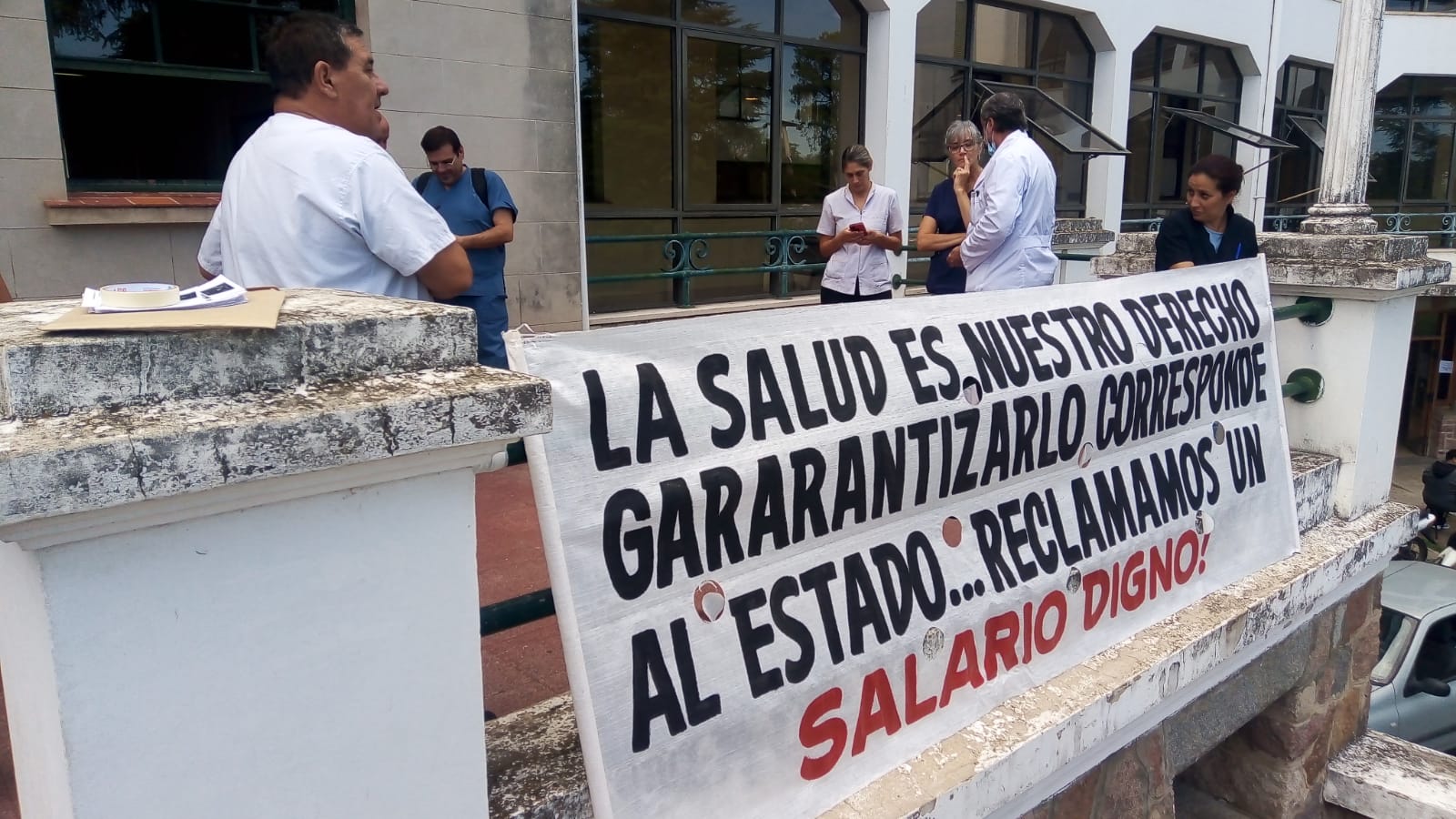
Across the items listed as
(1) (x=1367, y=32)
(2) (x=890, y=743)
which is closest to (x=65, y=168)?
(2) (x=890, y=743)

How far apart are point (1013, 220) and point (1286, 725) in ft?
7.32

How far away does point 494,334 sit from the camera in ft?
14.1

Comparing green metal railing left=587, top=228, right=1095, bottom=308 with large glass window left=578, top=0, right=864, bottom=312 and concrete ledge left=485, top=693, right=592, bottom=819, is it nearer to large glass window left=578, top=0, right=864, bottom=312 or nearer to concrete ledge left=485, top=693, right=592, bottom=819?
large glass window left=578, top=0, right=864, bottom=312

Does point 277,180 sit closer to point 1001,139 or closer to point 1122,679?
point 1122,679

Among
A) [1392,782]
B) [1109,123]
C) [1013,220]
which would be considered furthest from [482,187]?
[1109,123]

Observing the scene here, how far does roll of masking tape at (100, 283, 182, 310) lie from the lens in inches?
48.5

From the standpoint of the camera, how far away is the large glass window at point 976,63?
10.4 meters

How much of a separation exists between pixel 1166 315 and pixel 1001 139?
1475 mm

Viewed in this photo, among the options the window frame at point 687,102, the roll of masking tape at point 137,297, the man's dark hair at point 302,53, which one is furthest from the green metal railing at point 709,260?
the roll of masking tape at point 137,297

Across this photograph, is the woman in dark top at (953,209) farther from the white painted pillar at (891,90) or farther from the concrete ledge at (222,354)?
the white painted pillar at (891,90)

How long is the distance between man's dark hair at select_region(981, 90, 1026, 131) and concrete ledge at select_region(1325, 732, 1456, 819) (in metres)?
2.97

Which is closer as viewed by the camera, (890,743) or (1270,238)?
(890,743)

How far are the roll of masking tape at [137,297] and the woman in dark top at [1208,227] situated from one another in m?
3.55

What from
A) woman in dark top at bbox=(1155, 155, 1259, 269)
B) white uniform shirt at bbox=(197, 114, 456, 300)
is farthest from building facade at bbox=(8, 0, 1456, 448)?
woman in dark top at bbox=(1155, 155, 1259, 269)
